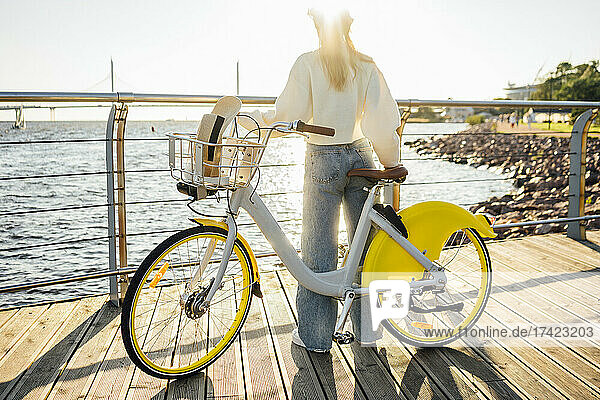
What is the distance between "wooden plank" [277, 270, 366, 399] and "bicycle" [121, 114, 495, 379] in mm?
139

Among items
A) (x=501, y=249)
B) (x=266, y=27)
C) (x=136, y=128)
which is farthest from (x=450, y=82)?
(x=501, y=249)

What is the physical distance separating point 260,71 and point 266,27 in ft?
10.9

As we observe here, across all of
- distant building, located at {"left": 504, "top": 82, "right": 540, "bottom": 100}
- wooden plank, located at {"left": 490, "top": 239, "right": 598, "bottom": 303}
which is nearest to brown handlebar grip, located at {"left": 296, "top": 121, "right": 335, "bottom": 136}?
wooden plank, located at {"left": 490, "top": 239, "right": 598, "bottom": 303}

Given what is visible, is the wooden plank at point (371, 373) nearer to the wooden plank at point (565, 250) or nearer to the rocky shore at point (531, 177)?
the rocky shore at point (531, 177)

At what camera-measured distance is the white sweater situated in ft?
8.27

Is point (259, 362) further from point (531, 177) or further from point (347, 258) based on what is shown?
point (531, 177)

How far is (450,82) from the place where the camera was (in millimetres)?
58219

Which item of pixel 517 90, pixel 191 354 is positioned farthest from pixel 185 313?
pixel 517 90

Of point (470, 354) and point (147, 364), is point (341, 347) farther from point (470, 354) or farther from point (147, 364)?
point (147, 364)

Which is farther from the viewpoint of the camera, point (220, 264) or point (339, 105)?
point (339, 105)

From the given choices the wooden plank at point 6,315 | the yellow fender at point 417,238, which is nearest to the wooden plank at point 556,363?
the yellow fender at point 417,238

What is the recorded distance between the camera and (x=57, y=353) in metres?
2.70

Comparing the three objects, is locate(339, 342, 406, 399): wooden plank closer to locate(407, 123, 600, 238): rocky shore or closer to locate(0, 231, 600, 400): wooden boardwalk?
locate(0, 231, 600, 400): wooden boardwalk

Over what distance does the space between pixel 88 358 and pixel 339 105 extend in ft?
5.26
